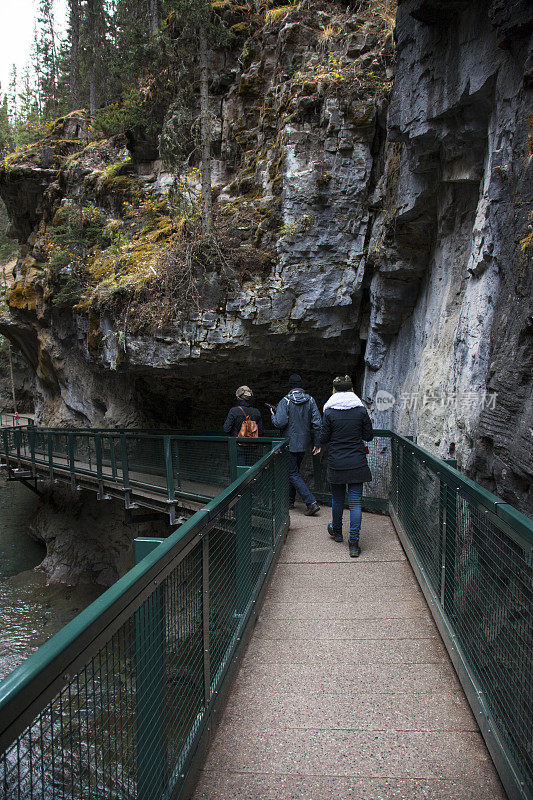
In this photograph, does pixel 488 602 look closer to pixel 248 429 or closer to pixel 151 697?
pixel 151 697

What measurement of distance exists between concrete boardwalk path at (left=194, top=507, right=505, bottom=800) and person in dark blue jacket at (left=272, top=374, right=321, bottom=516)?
2887 mm

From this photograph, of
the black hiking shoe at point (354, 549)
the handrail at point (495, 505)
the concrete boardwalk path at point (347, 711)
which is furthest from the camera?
the black hiking shoe at point (354, 549)

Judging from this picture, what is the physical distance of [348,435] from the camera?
553 cm

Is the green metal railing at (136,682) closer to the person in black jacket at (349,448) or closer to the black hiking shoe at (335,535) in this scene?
the person in black jacket at (349,448)

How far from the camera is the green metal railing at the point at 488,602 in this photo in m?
2.00

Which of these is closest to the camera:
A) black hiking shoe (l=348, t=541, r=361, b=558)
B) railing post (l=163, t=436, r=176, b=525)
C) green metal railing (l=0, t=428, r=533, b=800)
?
green metal railing (l=0, t=428, r=533, b=800)

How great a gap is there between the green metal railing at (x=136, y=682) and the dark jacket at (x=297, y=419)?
406 cm

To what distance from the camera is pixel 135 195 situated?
1453 centimetres

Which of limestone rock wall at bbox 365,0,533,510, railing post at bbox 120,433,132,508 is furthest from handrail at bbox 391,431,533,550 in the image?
railing post at bbox 120,433,132,508

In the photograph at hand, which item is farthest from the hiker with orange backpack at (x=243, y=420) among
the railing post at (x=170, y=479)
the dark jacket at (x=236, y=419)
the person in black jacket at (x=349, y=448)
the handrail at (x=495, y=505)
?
the handrail at (x=495, y=505)

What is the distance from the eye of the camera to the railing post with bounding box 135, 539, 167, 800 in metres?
1.73

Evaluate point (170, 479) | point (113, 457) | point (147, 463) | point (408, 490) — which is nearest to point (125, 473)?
point (113, 457)

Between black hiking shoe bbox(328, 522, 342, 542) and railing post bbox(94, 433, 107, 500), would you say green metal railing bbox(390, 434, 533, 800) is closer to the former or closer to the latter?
black hiking shoe bbox(328, 522, 342, 542)

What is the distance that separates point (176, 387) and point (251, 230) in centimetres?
569
